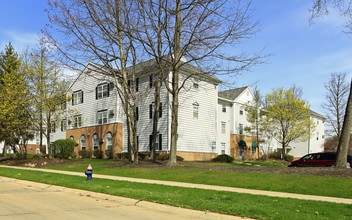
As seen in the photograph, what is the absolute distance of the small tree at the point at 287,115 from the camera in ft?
142

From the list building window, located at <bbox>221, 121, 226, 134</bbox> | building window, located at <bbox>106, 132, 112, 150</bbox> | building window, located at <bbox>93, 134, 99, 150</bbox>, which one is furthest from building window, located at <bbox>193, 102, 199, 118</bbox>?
building window, located at <bbox>93, 134, 99, 150</bbox>

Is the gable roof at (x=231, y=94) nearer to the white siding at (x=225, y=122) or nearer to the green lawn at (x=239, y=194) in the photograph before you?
the white siding at (x=225, y=122)

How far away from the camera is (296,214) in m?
8.07

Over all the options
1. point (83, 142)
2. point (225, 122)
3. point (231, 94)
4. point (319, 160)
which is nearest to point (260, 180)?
point (319, 160)

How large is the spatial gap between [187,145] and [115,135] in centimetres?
830

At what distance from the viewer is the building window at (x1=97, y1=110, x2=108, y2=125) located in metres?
40.2

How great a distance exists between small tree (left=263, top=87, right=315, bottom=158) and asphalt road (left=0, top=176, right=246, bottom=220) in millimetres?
34714

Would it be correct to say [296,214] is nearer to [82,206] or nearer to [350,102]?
[82,206]

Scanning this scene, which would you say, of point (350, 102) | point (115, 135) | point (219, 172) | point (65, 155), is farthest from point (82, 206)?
point (115, 135)

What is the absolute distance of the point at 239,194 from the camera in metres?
11.1

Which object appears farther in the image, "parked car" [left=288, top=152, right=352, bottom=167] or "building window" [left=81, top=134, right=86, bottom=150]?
"building window" [left=81, top=134, right=86, bottom=150]

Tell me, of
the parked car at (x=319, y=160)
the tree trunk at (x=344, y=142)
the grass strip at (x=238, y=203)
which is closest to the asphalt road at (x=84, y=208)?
the grass strip at (x=238, y=203)

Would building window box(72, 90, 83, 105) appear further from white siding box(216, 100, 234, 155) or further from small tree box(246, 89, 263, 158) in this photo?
small tree box(246, 89, 263, 158)

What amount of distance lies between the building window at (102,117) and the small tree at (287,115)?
19135mm
